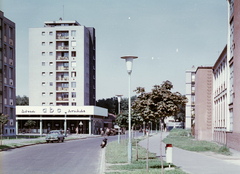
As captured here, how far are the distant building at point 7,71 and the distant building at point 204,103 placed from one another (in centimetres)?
2829

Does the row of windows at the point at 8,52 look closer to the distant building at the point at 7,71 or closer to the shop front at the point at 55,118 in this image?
the distant building at the point at 7,71

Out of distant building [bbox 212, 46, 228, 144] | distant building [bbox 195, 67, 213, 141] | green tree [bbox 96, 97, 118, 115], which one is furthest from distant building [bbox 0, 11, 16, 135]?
green tree [bbox 96, 97, 118, 115]

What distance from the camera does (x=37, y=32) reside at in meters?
79.3

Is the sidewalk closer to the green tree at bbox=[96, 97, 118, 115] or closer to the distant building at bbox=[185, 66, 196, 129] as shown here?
the distant building at bbox=[185, 66, 196, 129]

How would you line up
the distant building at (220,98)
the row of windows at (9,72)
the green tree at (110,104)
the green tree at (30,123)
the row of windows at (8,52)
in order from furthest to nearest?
the green tree at (110,104), the green tree at (30,123), the row of windows at (9,72), the row of windows at (8,52), the distant building at (220,98)

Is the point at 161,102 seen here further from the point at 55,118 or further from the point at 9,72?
the point at 55,118

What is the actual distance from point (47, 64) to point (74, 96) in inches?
372

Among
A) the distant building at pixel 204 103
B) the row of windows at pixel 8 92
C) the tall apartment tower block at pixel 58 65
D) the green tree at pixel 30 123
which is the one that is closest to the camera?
the distant building at pixel 204 103

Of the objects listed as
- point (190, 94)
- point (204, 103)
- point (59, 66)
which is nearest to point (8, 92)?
point (59, 66)

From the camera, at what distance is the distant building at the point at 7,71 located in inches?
2046

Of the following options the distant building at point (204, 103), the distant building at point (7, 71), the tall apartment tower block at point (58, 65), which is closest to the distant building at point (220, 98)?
the distant building at point (204, 103)

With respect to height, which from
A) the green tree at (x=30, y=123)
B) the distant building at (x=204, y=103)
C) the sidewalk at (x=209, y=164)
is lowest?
the green tree at (x=30, y=123)

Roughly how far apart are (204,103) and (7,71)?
99.5 ft

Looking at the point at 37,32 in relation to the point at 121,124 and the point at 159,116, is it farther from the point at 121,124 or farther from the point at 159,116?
the point at 159,116
